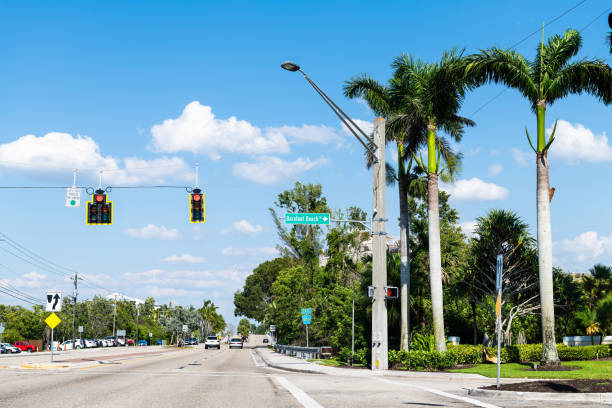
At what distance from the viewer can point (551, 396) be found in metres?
13.4

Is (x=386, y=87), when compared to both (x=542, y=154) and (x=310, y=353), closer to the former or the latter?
(x=542, y=154)

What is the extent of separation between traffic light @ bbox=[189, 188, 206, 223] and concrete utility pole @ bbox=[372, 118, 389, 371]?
23.6 ft

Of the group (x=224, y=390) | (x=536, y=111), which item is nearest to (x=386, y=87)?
(x=536, y=111)

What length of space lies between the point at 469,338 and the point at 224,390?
27.8 metres

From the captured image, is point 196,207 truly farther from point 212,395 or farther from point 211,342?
point 211,342

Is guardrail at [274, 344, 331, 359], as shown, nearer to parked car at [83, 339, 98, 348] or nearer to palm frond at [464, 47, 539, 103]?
palm frond at [464, 47, 539, 103]

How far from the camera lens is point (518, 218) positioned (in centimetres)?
3136

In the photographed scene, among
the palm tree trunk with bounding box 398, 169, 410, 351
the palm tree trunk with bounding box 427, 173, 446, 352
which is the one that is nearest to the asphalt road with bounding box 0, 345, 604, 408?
the palm tree trunk with bounding box 427, 173, 446, 352

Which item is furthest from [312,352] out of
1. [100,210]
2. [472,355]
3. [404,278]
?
[100,210]

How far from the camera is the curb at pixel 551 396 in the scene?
12719 mm

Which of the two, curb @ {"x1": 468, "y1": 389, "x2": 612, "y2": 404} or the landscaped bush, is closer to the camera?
curb @ {"x1": 468, "y1": 389, "x2": 612, "y2": 404}

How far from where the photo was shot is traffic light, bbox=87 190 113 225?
2573cm

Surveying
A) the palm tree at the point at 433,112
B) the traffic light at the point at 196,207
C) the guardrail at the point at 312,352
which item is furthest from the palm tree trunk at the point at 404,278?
the traffic light at the point at 196,207

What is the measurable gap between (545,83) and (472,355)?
12004 mm
